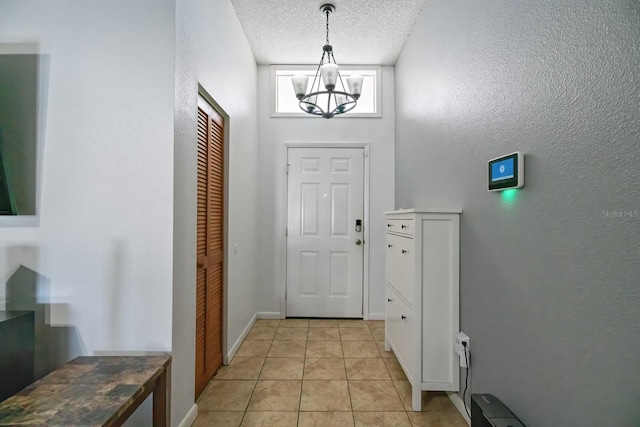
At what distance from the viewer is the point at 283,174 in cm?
354

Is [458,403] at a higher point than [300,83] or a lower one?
lower

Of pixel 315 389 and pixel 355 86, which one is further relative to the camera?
pixel 355 86

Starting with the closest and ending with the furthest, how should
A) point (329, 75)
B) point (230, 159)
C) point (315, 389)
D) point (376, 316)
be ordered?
point (315, 389) < point (329, 75) < point (230, 159) < point (376, 316)

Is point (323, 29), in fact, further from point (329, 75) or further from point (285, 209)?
point (285, 209)

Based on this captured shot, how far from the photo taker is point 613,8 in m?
0.90

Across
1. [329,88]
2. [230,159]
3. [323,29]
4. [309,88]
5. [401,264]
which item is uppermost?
[323,29]

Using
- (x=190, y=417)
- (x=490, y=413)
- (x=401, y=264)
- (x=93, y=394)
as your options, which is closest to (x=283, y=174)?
→ (x=401, y=264)

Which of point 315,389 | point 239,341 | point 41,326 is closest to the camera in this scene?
point 41,326

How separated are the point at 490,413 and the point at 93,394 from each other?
A: 1.63m

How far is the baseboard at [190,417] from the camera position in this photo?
64.4 inches

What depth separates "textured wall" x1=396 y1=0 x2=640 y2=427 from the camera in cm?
87

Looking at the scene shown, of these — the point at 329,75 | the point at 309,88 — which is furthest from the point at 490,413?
the point at 309,88

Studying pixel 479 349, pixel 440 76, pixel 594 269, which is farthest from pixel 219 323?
pixel 440 76

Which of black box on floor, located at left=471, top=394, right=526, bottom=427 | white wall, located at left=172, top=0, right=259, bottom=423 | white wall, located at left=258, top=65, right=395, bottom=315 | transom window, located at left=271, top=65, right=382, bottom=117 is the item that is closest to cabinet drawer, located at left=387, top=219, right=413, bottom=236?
black box on floor, located at left=471, top=394, right=526, bottom=427
